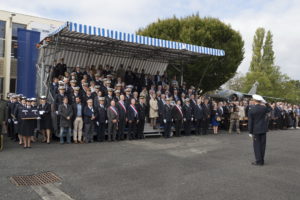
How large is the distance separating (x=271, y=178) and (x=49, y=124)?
25.2ft

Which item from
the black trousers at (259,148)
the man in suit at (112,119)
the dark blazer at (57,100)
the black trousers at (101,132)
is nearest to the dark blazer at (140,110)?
the man in suit at (112,119)

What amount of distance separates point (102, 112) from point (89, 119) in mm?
646

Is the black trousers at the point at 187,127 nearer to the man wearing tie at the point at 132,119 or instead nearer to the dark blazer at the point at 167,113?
the dark blazer at the point at 167,113

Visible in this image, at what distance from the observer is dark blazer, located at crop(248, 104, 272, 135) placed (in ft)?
25.2

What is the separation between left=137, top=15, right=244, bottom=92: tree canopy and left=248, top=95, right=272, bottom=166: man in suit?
45.9 ft

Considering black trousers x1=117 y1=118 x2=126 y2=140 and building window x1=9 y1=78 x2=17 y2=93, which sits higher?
building window x1=9 y1=78 x2=17 y2=93

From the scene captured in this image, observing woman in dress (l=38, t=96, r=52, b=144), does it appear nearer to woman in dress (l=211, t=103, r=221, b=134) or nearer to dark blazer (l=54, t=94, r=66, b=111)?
dark blazer (l=54, t=94, r=66, b=111)

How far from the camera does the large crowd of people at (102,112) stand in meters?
10.3

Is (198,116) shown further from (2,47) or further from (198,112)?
(2,47)

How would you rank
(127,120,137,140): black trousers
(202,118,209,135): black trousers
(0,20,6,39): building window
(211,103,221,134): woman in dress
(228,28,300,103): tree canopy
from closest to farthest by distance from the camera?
(127,120,137,140): black trousers, (202,118,209,135): black trousers, (211,103,221,134): woman in dress, (0,20,6,39): building window, (228,28,300,103): tree canopy

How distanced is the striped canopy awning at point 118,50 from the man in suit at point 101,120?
2.95 meters

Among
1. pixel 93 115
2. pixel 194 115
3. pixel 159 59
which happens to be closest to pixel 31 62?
pixel 93 115

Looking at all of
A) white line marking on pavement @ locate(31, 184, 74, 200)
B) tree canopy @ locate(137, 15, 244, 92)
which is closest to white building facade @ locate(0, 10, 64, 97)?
tree canopy @ locate(137, 15, 244, 92)

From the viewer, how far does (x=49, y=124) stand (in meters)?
10.4
